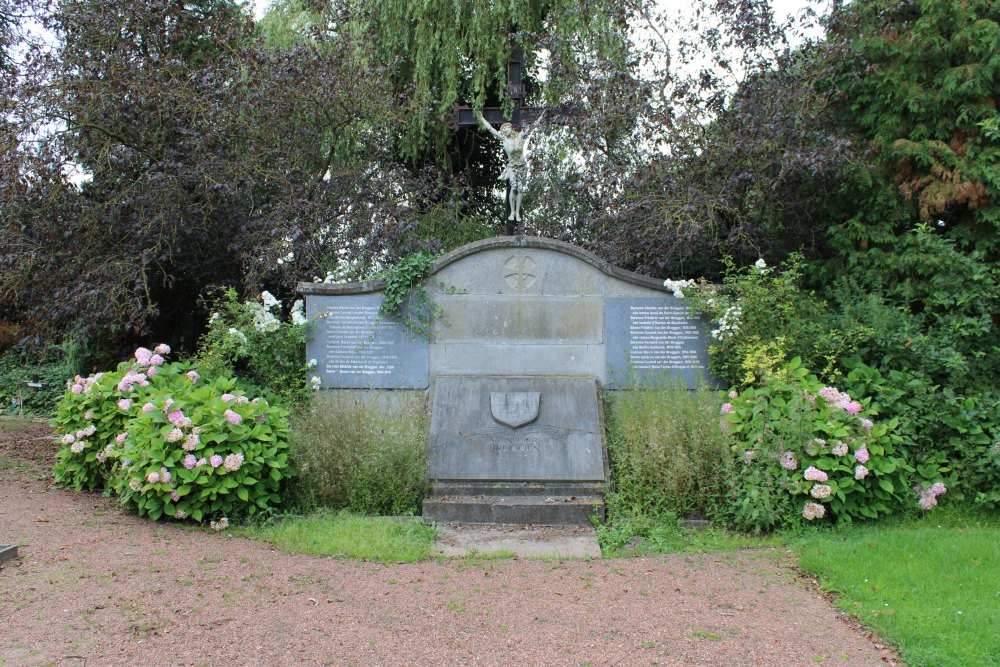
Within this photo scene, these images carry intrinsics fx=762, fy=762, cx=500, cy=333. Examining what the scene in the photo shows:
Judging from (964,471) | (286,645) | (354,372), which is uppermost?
(354,372)

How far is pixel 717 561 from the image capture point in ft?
16.8

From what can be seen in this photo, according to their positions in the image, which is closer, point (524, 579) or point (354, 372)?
point (524, 579)

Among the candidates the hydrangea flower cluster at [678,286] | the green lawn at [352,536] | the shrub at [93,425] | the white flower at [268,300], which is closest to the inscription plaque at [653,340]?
the hydrangea flower cluster at [678,286]

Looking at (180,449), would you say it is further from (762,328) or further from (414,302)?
(762,328)

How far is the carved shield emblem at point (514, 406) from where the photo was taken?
275 inches

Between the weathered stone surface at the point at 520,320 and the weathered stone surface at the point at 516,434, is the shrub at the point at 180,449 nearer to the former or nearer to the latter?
the weathered stone surface at the point at 516,434

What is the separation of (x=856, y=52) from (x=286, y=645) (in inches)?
303

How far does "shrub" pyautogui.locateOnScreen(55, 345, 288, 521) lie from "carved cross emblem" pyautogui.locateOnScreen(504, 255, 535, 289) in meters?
2.68

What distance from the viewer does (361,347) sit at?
781 cm

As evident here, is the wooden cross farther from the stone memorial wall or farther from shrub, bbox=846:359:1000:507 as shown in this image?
shrub, bbox=846:359:1000:507

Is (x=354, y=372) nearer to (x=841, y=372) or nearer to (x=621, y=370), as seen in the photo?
(x=621, y=370)

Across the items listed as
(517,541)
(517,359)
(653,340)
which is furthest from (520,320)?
(517,541)

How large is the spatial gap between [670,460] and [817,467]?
1.09 m

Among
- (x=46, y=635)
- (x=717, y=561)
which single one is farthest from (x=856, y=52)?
(x=46, y=635)
